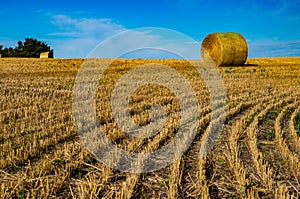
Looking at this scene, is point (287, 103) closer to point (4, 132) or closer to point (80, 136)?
point (80, 136)

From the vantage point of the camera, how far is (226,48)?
19688 mm

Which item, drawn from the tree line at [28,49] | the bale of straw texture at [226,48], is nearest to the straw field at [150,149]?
the bale of straw texture at [226,48]

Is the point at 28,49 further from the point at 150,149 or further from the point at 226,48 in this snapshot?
the point at 150,149

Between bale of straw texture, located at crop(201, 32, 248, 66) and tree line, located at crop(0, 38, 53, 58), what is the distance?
3621 cm

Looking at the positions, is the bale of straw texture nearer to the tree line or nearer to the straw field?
the straw field

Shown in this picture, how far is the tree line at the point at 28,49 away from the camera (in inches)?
1999

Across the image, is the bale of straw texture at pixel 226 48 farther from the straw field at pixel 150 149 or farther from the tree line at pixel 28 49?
the tree line at pixel 28 49

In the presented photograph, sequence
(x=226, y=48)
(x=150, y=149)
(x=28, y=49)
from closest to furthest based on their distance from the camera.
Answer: (x=150, y=149), (x=226, y=48), (x=28, y=49)

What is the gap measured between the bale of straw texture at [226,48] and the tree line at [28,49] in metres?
36.2

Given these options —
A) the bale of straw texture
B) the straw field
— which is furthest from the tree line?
the straw field

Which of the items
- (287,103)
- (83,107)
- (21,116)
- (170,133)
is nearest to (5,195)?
(170,133)

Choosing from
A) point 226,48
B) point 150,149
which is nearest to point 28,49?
point 226,48

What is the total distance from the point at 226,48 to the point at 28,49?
128 feet

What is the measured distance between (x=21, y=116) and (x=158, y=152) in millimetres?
3607
